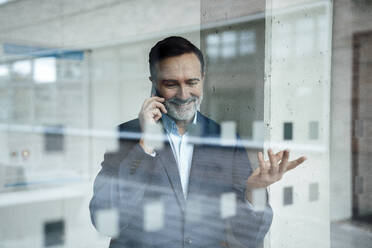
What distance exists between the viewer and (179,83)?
1938mm

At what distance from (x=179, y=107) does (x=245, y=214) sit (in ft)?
2.04

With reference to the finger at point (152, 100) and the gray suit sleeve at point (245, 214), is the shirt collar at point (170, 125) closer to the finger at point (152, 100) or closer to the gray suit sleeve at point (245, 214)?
the finger at point (152, 100)

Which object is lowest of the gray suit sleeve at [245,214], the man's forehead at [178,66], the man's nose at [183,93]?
the gray suit sleeve at [245,214]

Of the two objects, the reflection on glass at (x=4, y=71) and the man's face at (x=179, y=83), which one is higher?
the reflection on glass at (x=4, y=71)

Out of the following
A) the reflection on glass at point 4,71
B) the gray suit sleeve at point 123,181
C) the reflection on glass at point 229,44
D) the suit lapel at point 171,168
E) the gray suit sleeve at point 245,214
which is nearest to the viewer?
the gray suit sleeve at point 123,181

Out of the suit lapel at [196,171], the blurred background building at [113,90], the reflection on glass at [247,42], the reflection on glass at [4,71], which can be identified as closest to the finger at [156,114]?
the blurred background building at [113,90]

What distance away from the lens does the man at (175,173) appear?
189cm

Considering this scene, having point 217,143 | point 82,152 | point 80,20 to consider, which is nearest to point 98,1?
point 80,20

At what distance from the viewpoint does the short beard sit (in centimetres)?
194

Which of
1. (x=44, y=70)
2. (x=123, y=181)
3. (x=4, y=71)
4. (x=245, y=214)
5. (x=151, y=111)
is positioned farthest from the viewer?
(x=44, y=70)

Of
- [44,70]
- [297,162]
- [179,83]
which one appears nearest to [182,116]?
[179,83]

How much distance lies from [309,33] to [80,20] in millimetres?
1500

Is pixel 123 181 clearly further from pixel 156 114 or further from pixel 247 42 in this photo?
pixel 247 42

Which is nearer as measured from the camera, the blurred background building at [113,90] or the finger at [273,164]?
the finger at [273,164]
